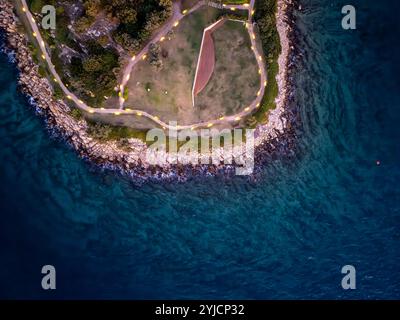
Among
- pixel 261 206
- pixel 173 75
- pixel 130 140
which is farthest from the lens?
pixel 261 206

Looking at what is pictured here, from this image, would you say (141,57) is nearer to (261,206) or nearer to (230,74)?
(230,74)

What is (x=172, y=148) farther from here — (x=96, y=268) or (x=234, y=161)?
(x=96, y=268)

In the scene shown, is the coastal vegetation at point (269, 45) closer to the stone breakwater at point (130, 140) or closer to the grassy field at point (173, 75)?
the stone breakwater at point (130, 140)

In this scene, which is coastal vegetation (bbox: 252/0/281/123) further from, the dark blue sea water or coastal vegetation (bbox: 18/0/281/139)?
the dark blue sea water

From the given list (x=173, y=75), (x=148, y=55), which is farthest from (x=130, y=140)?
(x=148, y=55)

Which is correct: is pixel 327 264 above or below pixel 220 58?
below
